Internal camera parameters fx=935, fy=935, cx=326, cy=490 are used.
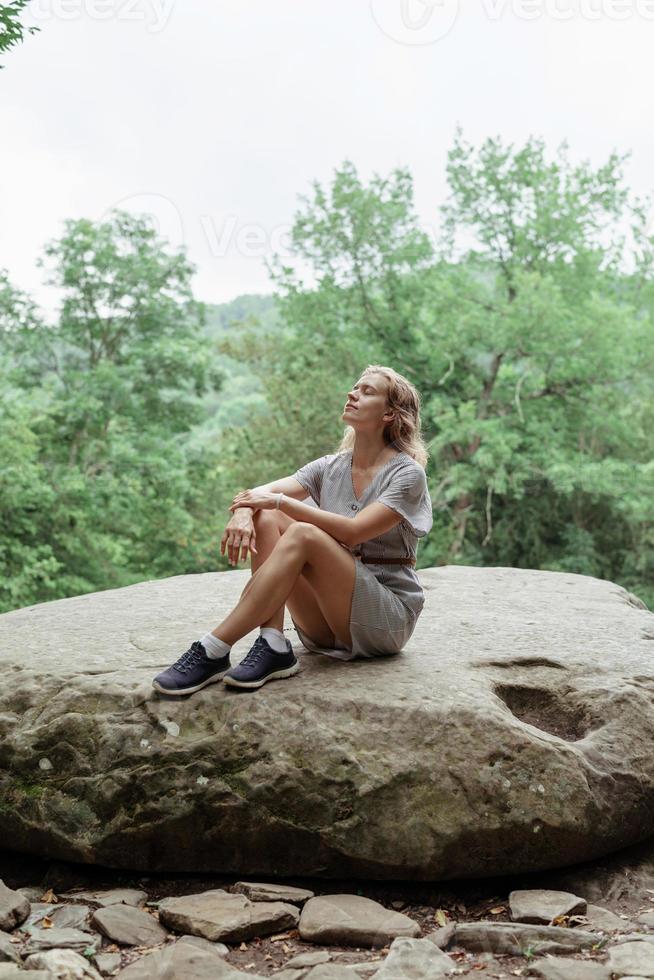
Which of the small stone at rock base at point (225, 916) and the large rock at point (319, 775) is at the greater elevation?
the large rock at point (319, 775)

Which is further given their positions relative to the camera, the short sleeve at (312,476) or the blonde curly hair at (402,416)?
the short sleeve at (312,476)

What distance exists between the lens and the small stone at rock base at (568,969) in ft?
11.0

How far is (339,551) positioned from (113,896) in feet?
6.02

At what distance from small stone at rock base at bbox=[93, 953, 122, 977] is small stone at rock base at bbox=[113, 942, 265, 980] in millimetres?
76

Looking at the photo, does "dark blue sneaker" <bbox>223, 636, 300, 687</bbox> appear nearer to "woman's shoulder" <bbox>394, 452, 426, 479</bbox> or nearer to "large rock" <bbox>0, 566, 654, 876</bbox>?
"large rock" <bbox>0, 566, 654, 876</bbox>

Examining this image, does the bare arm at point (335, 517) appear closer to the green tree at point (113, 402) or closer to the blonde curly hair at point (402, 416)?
the blonde curly hair at point (402, 416)

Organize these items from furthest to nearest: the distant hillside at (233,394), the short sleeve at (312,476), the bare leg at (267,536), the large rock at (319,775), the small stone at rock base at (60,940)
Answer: the distant hillside at (233,394) < the short sleeve at (312,476) < the bare leg at (267,536) < the large rock at (319,775) < the small stone at rock base at (60,940)

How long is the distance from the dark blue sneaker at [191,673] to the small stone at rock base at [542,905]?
1674mm

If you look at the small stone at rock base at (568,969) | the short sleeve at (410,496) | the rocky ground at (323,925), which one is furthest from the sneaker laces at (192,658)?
the small stone at rock base at (568,969)

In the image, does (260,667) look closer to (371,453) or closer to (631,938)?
(371,453)

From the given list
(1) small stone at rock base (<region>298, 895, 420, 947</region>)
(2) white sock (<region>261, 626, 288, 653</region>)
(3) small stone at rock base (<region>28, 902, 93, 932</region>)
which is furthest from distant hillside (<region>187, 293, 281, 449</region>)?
(1) small stone at rock base (<region>298, 895, 420, 947</region>)

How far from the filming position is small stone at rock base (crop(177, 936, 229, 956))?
3656mm

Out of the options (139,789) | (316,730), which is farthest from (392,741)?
(139,789)

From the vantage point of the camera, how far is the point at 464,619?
6.15 m
